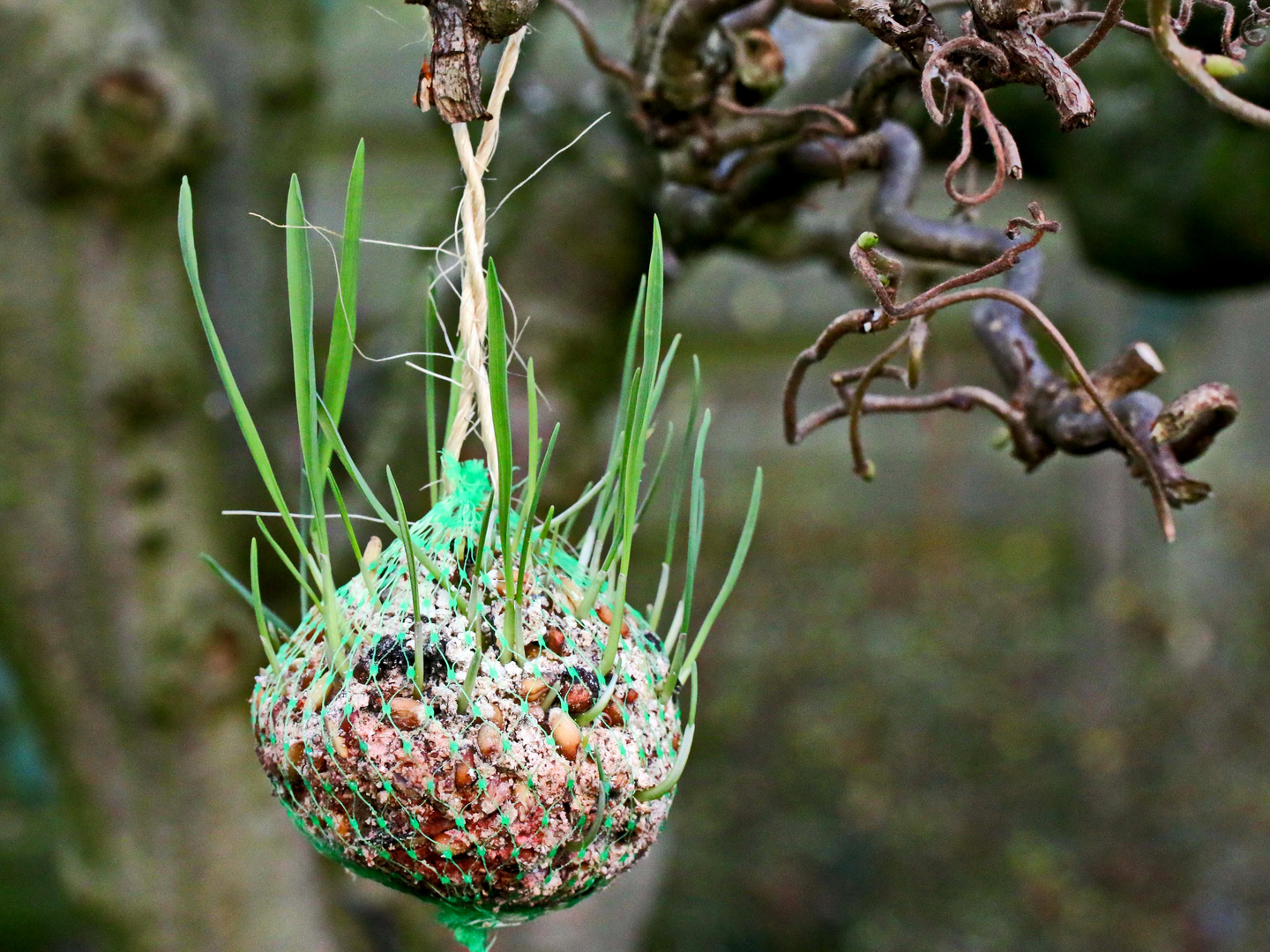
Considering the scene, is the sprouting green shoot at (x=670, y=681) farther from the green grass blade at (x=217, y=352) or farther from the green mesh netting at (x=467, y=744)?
the green grass blade at (x=217, y=352)

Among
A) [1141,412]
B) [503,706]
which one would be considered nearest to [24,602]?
[503,706]

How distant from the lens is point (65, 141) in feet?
4.31

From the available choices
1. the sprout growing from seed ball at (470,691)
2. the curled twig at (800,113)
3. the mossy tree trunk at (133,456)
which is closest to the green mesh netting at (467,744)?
the sprout growing from seed ball at (470,691)

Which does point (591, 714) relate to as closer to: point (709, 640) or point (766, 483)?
point (709, 640)

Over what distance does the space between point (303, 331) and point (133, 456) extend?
3.40 ft

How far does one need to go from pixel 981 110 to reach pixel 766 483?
3028 mm

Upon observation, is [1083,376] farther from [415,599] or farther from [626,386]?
[415,599]

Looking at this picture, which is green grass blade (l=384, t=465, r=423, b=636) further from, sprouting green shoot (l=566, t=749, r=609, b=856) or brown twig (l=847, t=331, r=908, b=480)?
brown twig (l=847, t=331, r=908, b=480)

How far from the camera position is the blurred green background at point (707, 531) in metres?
1.34

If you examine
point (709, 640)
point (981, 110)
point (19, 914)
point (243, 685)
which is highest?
point (981, 110)

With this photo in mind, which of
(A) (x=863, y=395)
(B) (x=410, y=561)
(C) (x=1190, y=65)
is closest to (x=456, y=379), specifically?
(B) (x=410, y=561)

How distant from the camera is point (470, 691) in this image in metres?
0.50

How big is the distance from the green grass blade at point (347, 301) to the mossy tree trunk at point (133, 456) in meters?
0.92

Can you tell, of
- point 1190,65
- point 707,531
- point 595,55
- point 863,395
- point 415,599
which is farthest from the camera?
point 707,531
